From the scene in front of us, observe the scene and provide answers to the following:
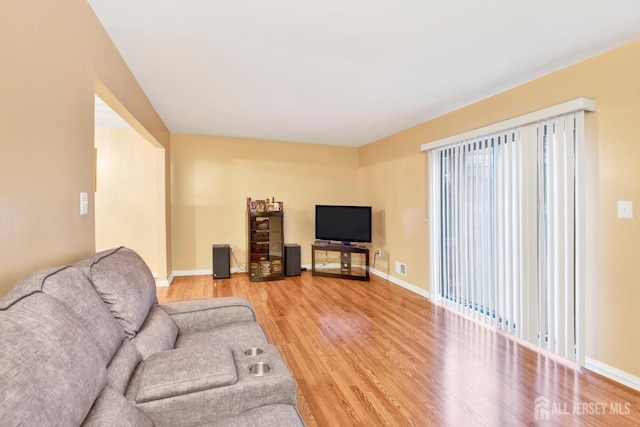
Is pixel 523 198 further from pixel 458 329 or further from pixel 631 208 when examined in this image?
pixel 458 329

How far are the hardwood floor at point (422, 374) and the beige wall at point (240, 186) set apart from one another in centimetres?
210

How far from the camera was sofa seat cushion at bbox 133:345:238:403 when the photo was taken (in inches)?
44.4

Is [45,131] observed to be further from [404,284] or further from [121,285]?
[404,284]

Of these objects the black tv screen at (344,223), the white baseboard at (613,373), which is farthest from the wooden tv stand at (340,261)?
the white baseboard at (613,373)

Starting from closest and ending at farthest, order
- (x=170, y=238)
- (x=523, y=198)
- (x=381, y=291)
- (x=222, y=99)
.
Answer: (x=523, y=198) → (x=222, y=99) → (x=381, y=291) → (x=170, y=238)

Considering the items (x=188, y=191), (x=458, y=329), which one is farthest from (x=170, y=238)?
(x=458, y=329)

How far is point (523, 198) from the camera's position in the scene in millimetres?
2705

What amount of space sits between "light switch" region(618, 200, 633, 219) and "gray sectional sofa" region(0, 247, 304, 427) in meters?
2.51

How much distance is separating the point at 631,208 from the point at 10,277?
11.4 ft

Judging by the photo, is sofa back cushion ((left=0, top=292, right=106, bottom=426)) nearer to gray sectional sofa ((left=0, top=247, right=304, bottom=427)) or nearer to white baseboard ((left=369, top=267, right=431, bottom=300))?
gray sectional sofa ((left=0, top=247, right=304, bottom=427))

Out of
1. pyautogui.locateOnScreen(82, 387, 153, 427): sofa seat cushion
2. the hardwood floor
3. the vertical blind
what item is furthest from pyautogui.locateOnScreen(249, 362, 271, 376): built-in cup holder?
the vertical blind

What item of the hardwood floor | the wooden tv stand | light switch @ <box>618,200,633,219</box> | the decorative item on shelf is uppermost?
the decorative item on shelf

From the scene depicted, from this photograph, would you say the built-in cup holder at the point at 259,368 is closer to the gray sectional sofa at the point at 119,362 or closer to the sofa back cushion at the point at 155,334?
the gray sectional sofa at the point at 119,362

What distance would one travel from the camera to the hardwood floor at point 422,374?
1.80 m
